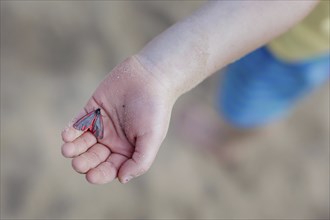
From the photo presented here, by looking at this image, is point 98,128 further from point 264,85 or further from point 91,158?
point 264,85

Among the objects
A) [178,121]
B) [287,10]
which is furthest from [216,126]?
[287,10]

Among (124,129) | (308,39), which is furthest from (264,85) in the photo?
(124,129)

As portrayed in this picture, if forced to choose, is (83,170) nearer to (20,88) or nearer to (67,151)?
(67,151)

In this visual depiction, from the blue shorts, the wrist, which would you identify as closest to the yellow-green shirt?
the blue shorts

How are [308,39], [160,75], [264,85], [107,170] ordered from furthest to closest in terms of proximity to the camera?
[264,85] → [308,39] → [160,75] → [107,170]

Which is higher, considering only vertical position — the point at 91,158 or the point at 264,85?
the point at 91,158

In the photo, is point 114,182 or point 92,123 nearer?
point 92,123

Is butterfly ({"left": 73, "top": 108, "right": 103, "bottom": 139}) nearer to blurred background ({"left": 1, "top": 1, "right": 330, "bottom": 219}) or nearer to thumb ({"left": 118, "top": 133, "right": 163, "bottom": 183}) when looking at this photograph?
thumb ({"left": 118, "top": 133, "right": 163, "bottom": 183})
